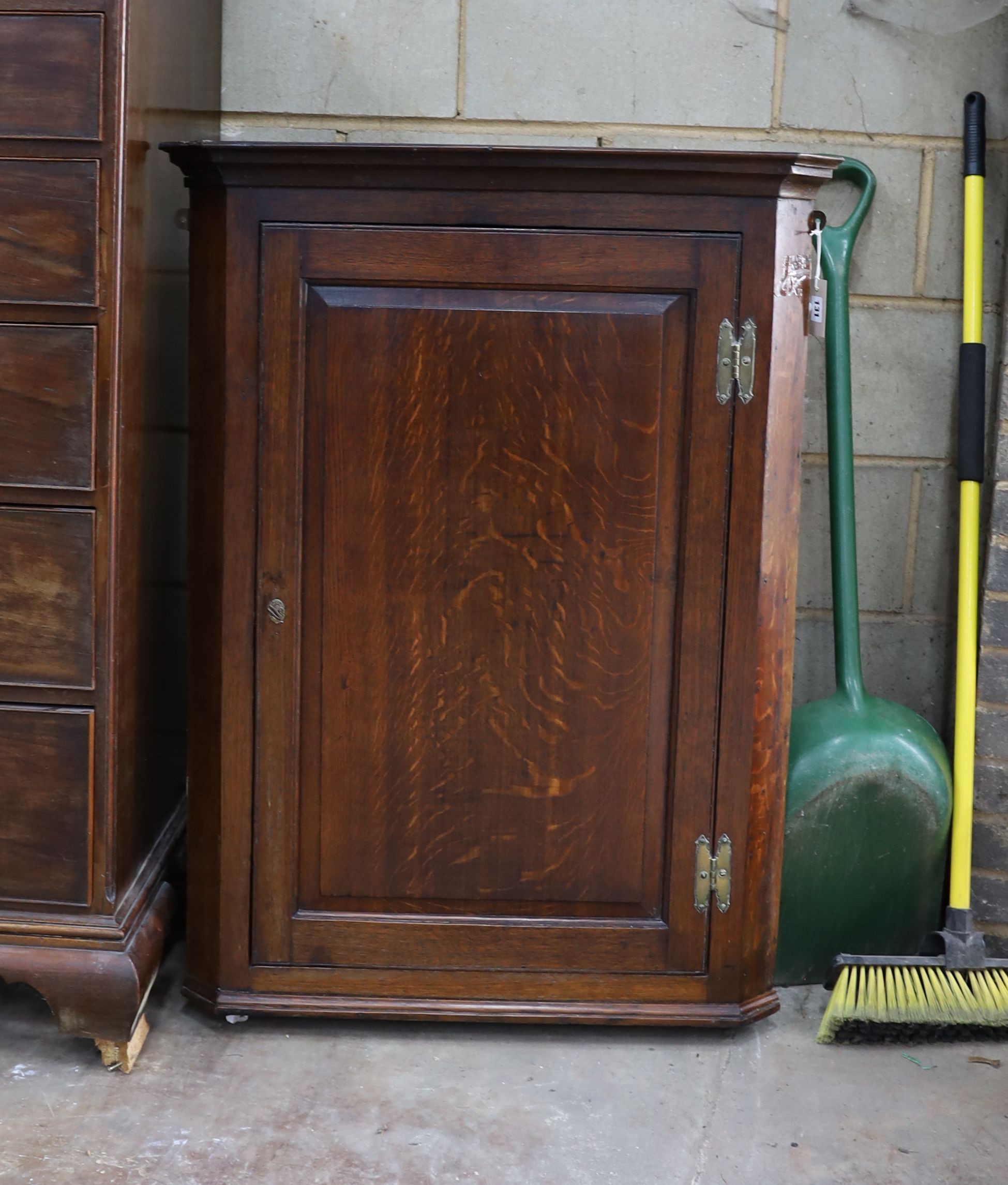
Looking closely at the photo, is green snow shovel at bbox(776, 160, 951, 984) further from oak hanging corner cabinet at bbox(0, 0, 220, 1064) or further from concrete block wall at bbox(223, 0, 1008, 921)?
oak hanging corner cabinet at bbox(0, 0, 220, 1064)

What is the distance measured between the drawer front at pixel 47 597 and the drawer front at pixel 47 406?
0.06 meters

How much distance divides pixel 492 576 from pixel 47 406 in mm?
660

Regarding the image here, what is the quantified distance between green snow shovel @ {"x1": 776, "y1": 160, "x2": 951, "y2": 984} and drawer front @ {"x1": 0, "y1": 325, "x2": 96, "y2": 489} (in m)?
1.24

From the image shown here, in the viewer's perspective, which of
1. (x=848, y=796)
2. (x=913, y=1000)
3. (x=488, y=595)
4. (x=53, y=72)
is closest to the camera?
(x=53, y=72)

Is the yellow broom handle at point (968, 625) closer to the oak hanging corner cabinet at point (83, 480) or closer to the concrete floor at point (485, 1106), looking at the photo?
the concrete floor at point (485, 1106)

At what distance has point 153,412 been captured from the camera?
75.6 inches

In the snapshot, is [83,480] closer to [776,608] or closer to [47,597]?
[47,597]

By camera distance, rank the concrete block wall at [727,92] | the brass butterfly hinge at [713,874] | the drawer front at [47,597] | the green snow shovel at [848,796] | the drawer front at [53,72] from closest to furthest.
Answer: the drawer front at [53,72]
the drawer front at [47,597]
the brass butterfly hinge at [713,874]
the green snow shovel at [848,796]
the concrete block wall at [727,92]

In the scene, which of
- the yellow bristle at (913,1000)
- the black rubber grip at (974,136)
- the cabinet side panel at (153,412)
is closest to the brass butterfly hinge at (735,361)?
the black rubber grip at (974,136)

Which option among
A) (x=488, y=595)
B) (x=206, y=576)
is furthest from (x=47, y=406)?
(x=488, y=595)

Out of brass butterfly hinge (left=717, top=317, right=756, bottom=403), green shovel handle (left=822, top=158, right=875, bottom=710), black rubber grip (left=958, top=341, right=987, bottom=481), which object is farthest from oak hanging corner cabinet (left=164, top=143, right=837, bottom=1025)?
black rubber grip (left=958, top=341, right=987, bottom=481)

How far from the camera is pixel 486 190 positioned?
178cm

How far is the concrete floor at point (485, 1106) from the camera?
5.50ft

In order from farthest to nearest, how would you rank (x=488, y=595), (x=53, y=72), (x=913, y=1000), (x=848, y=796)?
(x=848, y=796) → (x=913, y=1000) → (x=488, y=595) → (x=53, y=72)
